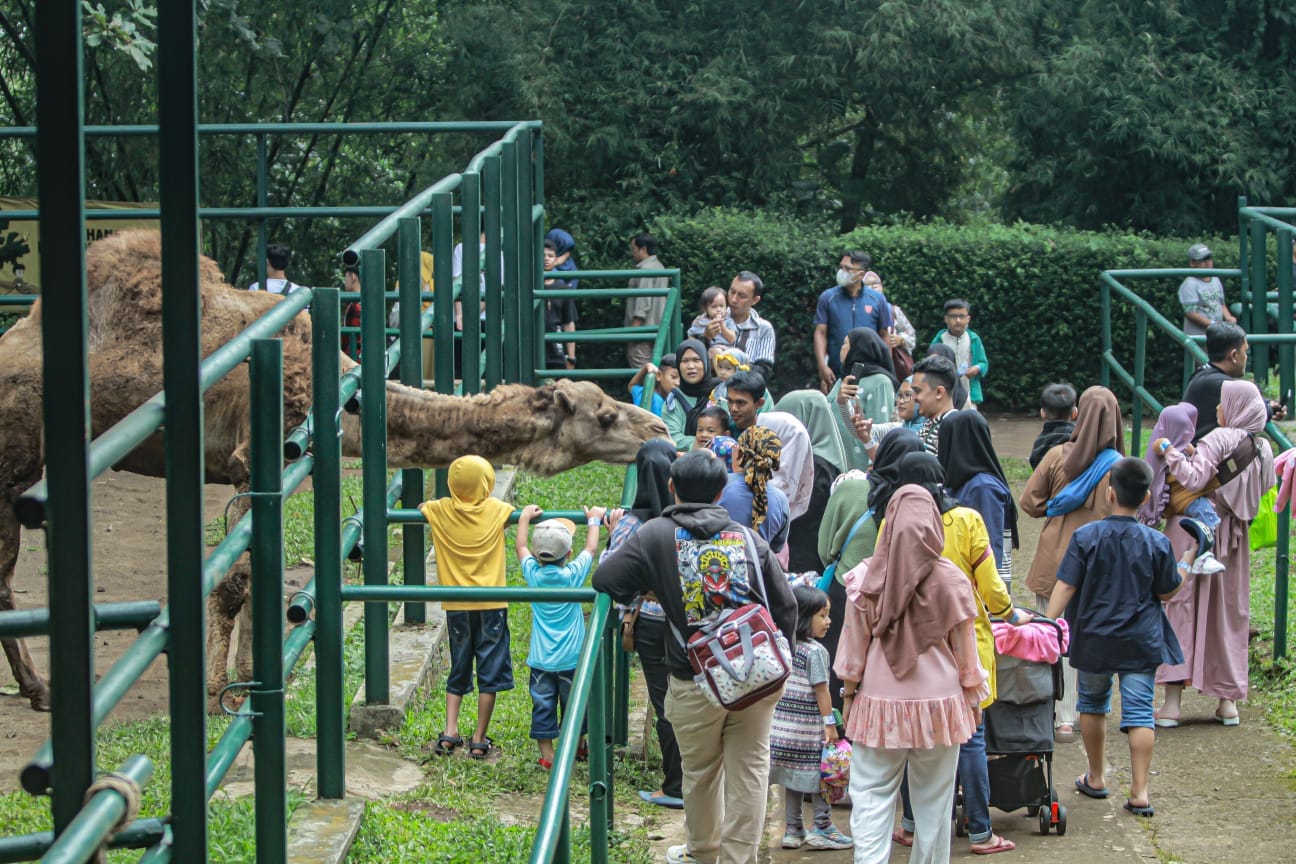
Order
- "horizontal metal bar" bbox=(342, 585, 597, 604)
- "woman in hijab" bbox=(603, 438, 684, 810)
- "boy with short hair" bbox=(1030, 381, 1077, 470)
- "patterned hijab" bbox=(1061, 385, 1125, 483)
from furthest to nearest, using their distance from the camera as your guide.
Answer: "boy with short hair" bbox=(1030, 381, 1077, 470), "patterned hijab" bbox=(1061, 385, 1125, 483), "woman in hijab" bbox=(603, 438, 684, 810), "horizontal metal bar" bbox=(342, 585, 597, 604)

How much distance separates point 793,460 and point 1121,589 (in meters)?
1.59

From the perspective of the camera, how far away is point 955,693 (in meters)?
5.73

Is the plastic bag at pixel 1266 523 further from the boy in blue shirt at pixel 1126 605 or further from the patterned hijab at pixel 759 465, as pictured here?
the patterned hijab at pixel 759 465

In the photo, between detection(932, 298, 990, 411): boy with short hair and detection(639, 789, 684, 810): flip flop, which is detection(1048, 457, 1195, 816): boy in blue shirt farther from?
detection(932, 298, 990, 411): boy with short hair

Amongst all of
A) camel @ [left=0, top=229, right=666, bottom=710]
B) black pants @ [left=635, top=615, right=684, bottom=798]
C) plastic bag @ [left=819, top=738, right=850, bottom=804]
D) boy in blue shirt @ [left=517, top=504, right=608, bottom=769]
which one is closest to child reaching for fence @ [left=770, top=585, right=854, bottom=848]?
plastic bag @ [left=819, top=738, right=850, bottom=804]

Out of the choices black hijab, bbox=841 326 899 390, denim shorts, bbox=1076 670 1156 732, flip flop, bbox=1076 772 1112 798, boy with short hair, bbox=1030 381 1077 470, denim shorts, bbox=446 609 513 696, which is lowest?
flip flop, bbox=1076 772 1112 798

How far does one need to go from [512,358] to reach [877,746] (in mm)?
5231

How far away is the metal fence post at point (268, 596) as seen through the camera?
165 inches

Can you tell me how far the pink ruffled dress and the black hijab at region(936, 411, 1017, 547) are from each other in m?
1.88

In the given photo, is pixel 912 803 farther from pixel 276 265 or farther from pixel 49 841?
pixel 276 265

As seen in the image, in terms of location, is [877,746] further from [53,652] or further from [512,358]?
[512,358]

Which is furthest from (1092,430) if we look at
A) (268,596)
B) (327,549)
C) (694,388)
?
(268,596)

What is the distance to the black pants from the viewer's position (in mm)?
6320

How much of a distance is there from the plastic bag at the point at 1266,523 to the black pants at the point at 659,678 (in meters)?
3.62
